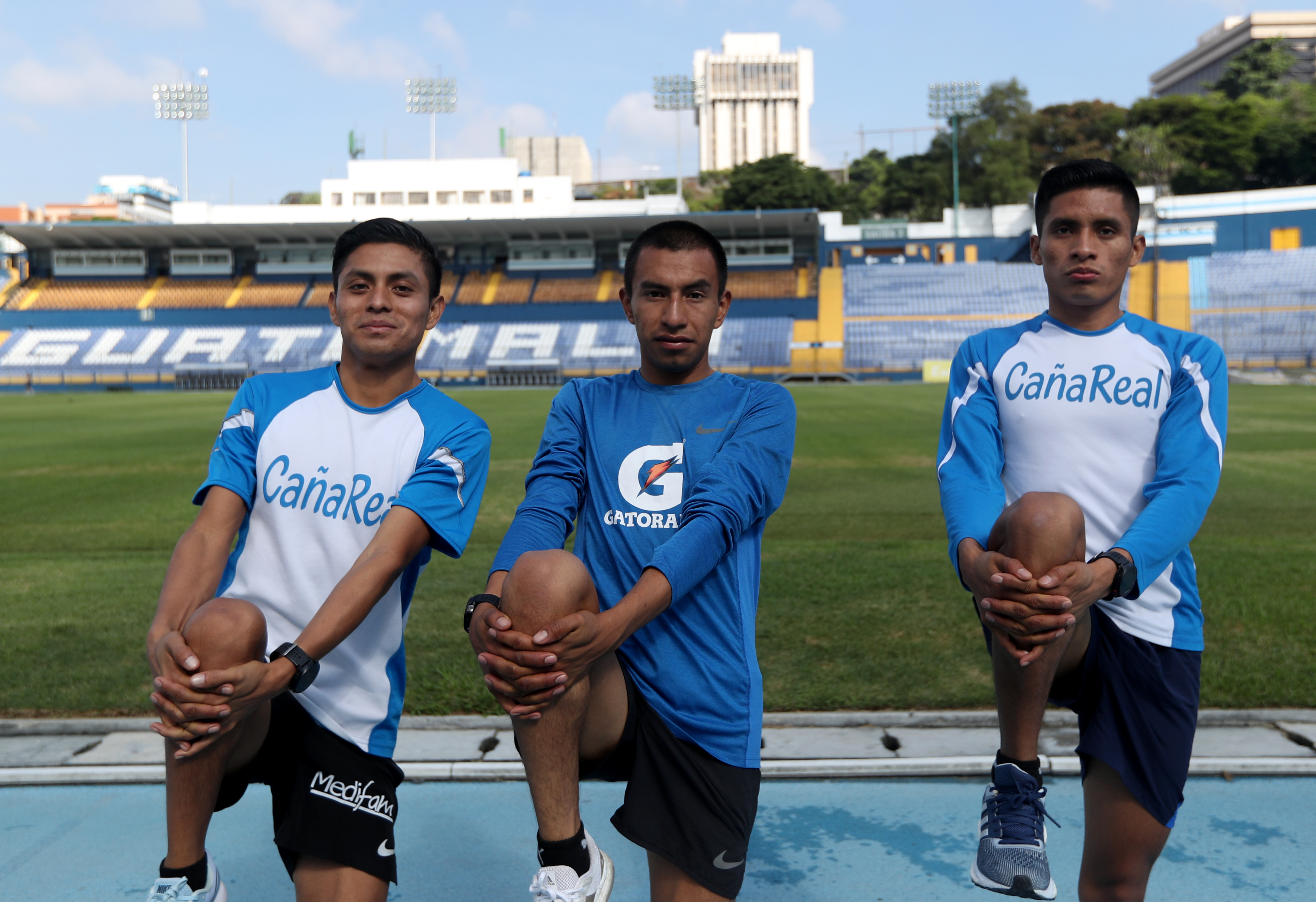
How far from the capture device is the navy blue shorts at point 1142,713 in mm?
2420

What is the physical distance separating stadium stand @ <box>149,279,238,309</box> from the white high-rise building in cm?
10440

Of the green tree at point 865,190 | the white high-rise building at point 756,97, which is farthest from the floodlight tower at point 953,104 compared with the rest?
the white high-rise building at point 756,97

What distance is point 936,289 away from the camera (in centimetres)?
5375

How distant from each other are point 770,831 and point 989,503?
1.66 meters

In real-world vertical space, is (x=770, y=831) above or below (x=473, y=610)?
below

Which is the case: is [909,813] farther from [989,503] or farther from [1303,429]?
[1303,429]

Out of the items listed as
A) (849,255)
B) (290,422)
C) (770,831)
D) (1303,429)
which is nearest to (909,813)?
(770,831)

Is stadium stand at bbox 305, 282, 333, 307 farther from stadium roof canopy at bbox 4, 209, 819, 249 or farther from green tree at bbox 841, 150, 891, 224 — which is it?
green tree at bbox 841, 150, 891, 224

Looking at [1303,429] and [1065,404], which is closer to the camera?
[1065,404]

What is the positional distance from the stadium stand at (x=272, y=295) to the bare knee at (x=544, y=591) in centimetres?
5747

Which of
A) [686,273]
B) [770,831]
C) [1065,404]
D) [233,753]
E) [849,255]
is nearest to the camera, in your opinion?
[233,753]

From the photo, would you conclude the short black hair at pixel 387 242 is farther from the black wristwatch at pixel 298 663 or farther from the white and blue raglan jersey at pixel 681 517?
the black wristwatch at pixel 298 663

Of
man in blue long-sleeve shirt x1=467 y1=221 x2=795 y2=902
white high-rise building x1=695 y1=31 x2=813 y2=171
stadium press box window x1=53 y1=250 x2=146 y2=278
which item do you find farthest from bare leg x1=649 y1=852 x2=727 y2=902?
white high-rise building x1=695 y1=31 x2=813 y2=171

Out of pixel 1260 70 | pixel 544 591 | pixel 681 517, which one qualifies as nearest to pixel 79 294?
pixel 681 517
